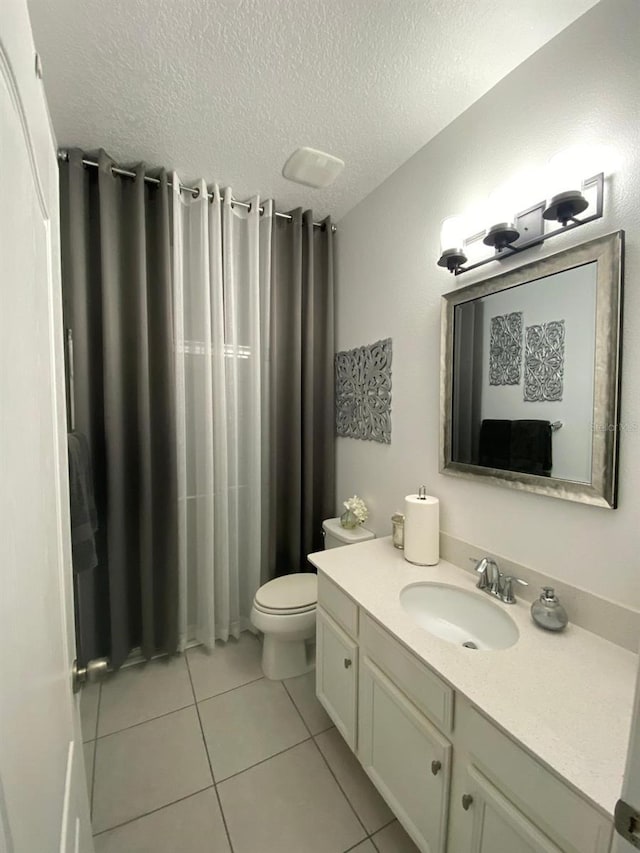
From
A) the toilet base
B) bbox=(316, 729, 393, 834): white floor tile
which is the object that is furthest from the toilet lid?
bbox=(316, 729, 393, 834): white floor tile

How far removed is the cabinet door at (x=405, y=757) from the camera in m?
0.90

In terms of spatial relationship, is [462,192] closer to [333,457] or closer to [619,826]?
[333,457]

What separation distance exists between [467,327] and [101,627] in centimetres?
232

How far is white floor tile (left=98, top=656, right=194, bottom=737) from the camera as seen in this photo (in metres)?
1.56

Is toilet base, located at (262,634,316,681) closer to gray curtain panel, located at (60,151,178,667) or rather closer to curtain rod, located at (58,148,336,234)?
gray curtain panel, located at (60,151,178,667)

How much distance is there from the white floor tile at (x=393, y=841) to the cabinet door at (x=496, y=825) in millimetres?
473

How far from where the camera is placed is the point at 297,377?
2139mm

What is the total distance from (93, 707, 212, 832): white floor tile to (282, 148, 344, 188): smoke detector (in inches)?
105

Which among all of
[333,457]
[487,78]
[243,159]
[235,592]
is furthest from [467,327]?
[235,592]

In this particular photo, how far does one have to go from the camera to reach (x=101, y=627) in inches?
70.6

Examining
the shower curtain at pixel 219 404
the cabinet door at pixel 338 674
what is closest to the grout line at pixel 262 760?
the cabinet door at pixel 338 674

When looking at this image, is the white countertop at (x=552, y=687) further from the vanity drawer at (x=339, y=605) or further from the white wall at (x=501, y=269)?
the white wall at (x=501, y=269)

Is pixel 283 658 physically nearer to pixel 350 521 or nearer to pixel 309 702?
pixel 309 702

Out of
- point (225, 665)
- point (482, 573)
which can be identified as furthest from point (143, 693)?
point (482, 573)
